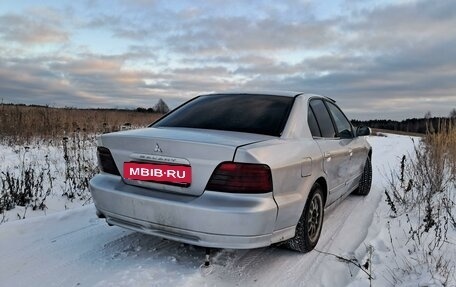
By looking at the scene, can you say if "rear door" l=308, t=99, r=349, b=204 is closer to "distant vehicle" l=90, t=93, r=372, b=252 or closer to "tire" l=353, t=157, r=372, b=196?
"distant vehicle" l=90, t=93, r=372, b=252

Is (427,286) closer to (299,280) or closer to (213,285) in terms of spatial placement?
(299,280)

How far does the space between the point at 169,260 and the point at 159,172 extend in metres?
0.78

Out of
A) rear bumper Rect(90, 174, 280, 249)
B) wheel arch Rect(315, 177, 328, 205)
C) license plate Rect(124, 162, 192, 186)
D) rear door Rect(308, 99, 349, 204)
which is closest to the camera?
rear bumper Rect(90, 174, 280, 249)

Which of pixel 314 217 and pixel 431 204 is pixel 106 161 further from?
pixel 431 204

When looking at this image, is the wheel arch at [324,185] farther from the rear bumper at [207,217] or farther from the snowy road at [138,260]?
the rear bumper at [207,217]

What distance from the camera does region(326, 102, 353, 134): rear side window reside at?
4.90 m

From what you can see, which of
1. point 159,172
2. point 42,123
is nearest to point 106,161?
point 159,172

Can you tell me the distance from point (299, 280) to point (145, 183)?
141 cm

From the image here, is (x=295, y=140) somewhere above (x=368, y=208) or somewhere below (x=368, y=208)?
above

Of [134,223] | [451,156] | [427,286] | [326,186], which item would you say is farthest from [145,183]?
[451,156]

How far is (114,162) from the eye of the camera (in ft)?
10.6

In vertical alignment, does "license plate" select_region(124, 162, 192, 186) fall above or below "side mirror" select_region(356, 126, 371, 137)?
below

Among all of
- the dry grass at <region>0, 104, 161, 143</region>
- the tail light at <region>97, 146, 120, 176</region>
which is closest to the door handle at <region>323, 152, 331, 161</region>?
A: the tail light at <region>97, 146, 120, 176</region>

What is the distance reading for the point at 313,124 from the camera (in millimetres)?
3965
